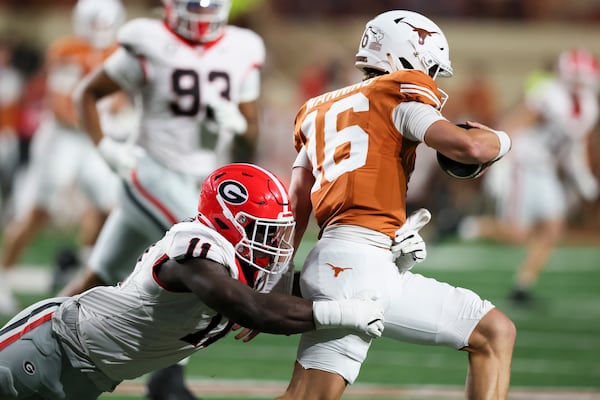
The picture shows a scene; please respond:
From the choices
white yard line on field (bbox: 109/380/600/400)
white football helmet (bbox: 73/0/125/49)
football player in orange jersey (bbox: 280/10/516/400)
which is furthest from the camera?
white football helmet (bbox: 73/0/125/49)

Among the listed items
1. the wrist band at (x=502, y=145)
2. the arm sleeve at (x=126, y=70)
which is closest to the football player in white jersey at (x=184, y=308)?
the wrist band at (x=502, y=145)

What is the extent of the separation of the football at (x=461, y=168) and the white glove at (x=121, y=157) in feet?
6.84

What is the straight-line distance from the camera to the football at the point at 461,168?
363 cm

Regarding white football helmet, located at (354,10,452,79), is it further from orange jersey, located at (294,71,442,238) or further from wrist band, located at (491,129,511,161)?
wrist band, located at (491,129,511,161)

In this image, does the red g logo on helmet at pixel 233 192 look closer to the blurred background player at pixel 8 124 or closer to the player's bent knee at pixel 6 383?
the player's bent knee at pixel 6 383

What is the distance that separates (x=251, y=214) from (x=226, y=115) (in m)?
2.09

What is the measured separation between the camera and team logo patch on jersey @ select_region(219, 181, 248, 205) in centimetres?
351

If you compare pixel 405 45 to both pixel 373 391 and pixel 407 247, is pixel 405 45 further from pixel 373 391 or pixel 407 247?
pixel 373 391

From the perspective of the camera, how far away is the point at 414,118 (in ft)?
12.0

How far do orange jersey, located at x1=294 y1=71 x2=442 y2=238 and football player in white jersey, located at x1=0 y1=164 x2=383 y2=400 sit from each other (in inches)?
10.9

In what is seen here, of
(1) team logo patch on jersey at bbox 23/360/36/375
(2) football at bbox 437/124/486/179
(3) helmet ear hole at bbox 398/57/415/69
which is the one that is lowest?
(1) team logo patch on jersey at bbox 23/360/36/375

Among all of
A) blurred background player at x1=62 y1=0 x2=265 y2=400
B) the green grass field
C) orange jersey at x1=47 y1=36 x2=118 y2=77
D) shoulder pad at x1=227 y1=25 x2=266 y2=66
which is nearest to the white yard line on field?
the green grass field

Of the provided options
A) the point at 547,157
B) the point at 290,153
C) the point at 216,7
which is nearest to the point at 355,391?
the point at 216,7

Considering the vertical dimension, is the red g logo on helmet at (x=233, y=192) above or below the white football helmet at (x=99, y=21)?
below
